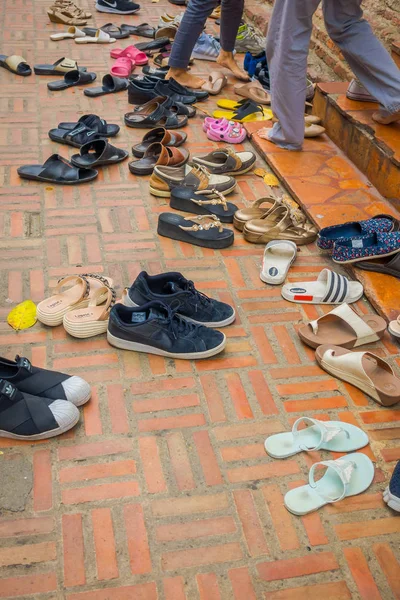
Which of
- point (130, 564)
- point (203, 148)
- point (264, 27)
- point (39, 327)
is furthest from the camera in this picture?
point (264, 27)

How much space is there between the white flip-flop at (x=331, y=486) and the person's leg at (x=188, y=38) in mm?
3659

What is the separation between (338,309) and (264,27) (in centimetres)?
463

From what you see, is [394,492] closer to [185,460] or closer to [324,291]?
[185,460]

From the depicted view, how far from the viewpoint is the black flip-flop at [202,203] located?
346cm

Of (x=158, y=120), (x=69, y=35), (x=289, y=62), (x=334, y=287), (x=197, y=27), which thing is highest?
(x=289, y=62)

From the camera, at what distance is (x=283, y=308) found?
288cm

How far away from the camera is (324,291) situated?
2906 mm

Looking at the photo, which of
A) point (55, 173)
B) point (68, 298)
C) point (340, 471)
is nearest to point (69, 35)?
point (55, 173)

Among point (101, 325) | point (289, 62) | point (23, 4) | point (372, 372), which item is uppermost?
point (289, 62)

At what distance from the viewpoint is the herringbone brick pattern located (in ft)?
5.84

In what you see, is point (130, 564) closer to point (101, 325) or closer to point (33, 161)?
point (101, 325)

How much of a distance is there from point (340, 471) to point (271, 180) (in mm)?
2306

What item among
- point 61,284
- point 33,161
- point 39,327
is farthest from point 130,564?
point 33,161

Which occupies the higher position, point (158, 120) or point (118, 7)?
point (158, 120)
